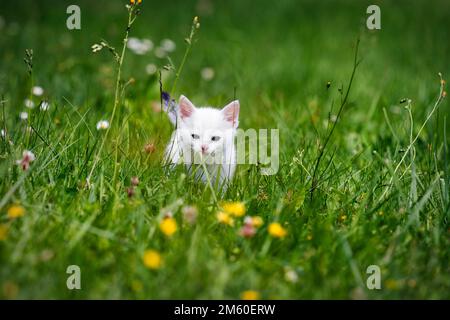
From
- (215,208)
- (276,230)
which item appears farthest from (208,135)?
(276,230)

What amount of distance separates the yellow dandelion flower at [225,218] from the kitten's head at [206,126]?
95cm

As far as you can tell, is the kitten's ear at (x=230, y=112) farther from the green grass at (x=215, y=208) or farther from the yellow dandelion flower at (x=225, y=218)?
the yellow dandelion flower at (x=225, y=218)

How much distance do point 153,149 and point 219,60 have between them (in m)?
2.73

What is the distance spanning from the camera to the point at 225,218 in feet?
6.47

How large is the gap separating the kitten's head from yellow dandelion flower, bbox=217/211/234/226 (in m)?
0.95

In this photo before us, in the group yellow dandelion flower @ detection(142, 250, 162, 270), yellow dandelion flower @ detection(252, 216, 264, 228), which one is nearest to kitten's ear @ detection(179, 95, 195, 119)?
yellow dandelion flower @ detection(252, 216, 264, 228)

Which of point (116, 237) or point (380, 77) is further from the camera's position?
point (380, 77)

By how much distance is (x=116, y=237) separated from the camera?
1.86 m

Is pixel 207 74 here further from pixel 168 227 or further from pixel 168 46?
pixel 168 227

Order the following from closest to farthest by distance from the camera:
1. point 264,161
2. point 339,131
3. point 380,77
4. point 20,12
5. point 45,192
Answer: point 45,192, point 264,161, point 339,131, point 380,77, point 20,12
